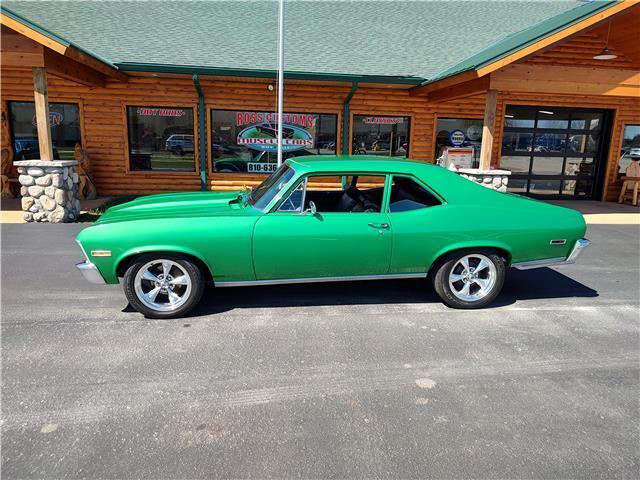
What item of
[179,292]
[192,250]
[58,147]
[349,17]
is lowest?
[179,292]

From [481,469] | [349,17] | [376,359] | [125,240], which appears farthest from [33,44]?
[349,17]

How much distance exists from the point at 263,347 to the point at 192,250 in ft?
3.59

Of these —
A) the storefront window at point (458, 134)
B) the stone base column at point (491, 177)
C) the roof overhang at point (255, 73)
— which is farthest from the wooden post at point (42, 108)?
the storefront window at point (458, 134)

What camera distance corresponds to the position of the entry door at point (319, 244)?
13.4 feet

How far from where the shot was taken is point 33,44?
7.71 meters

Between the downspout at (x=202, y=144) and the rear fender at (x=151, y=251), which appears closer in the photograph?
the rear fender at (x=151, y=251)

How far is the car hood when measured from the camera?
4.18m

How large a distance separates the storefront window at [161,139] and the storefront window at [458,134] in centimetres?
668

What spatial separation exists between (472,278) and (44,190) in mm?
7835

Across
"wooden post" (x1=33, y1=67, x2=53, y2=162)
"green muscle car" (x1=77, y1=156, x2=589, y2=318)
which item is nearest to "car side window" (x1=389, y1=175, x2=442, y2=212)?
"green muscle car" (x1=77, y1=156, x2=589, y2=318)

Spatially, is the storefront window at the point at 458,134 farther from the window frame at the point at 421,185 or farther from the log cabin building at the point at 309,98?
the window frame at the point at 421,185

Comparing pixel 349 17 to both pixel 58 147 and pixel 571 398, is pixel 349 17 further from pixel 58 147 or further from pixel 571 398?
pixel 571 398

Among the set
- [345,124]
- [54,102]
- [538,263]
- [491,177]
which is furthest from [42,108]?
[491,177]

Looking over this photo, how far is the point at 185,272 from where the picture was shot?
4082mm
